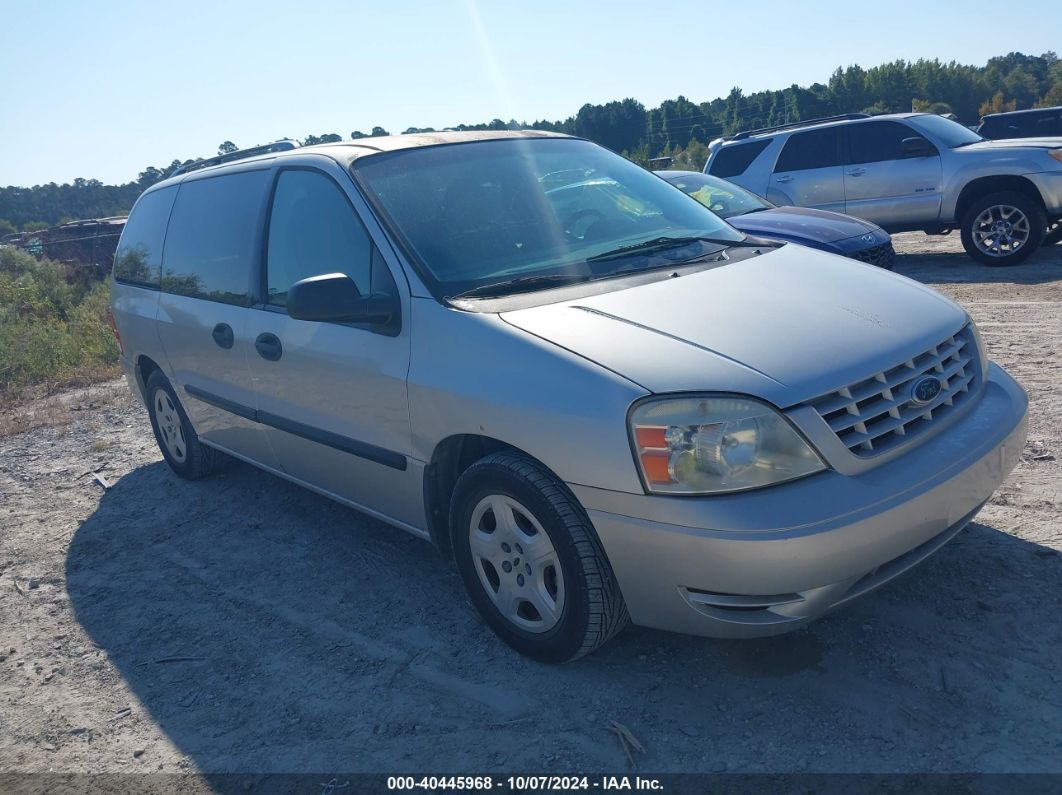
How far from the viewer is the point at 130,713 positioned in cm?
323

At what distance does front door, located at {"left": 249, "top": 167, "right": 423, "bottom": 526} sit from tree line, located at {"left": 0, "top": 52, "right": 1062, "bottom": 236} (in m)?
34.2

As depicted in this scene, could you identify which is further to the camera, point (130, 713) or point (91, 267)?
point (91, 267)

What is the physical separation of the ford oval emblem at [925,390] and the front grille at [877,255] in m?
4.99

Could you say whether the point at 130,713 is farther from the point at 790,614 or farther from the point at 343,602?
the point at 790,614

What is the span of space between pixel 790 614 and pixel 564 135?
2.91 m

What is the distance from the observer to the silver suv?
30.9ft

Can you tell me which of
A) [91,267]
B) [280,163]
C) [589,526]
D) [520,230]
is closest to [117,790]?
[589,526]

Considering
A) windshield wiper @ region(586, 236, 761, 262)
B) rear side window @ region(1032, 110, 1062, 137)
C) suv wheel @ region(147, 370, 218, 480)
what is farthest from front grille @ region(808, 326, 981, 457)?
rear side window @ region(1032, 110, 1062, 137)

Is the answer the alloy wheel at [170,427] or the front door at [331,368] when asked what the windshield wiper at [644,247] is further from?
the alloy wheel at [170,427]

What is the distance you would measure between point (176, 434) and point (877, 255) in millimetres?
5989

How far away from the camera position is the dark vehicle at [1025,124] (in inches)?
579

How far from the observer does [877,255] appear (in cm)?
771

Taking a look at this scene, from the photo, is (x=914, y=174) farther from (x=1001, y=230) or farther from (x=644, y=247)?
(x=644, y=247)

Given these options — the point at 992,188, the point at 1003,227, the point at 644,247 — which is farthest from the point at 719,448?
the point at 992,188
